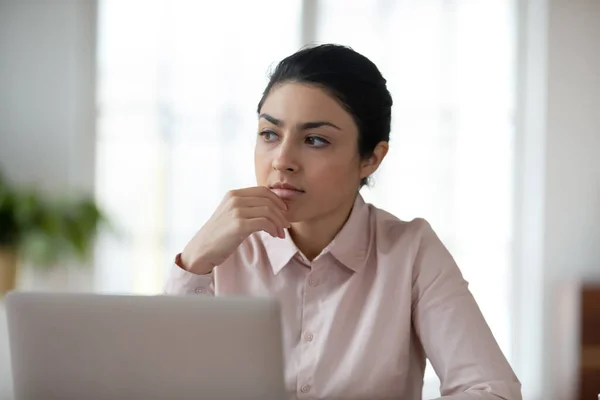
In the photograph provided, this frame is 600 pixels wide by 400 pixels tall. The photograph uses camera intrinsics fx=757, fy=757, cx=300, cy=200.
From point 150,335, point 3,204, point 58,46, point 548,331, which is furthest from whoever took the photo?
point 548,331

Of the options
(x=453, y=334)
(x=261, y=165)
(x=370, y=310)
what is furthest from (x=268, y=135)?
(x=453, y=334)

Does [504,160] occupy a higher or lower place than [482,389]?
higher

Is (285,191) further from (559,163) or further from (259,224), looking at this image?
(559,163)

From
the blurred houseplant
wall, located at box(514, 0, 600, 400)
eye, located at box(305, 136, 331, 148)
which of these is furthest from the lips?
wall, located at box(514, 0, 600, 400)

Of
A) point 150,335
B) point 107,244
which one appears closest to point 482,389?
point 150,335

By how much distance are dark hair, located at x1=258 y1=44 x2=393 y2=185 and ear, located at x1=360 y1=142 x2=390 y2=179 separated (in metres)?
0.02

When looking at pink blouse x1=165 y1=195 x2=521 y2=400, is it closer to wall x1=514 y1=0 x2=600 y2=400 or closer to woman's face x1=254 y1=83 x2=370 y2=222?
woman's face x1=254 y1=83 x2=370 y2=222

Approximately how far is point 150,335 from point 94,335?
74mm

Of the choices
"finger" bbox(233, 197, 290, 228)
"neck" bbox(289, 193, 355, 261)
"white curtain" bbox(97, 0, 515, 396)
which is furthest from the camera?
"white curtain" bbox(97, 0, 515, 396)

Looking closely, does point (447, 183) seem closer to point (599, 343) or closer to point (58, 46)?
point (599, 343)

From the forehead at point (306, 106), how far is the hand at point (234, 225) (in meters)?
0.17

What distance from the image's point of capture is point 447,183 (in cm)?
453

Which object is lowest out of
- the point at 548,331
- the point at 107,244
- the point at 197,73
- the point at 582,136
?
the point at 548,331

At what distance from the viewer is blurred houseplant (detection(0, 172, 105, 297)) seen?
3.53 meters
